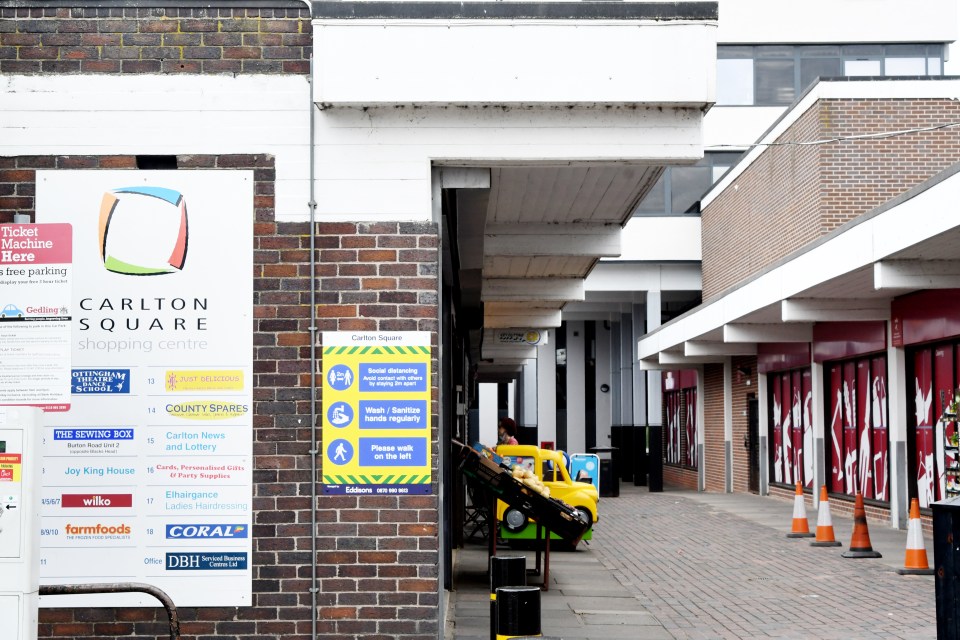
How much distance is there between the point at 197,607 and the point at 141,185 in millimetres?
2640

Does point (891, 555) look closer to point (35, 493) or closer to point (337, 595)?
point (337, 595)

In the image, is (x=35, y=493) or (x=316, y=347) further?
(x=316, y=347)

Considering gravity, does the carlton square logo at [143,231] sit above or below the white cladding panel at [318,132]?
below

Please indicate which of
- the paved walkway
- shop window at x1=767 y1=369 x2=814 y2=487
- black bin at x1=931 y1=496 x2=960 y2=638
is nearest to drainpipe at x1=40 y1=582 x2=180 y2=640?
the paved walkway

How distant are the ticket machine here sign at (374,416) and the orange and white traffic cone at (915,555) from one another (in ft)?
26.4

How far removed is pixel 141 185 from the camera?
7629 millimetres

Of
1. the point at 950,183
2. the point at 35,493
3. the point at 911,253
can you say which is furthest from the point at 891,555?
the point at 35,493

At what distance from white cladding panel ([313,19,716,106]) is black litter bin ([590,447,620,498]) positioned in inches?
892

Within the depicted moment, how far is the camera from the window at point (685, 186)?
36.4m

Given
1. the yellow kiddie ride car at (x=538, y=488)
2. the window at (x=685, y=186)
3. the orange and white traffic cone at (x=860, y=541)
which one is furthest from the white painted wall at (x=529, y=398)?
the orange and white traffic cone at (x=860, y=541)

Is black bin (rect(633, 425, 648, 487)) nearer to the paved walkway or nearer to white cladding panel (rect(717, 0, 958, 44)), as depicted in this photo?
white cladding panel (rect(717, 0, 958, 44))

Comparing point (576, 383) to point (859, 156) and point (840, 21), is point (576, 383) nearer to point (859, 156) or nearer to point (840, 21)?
point (840, 21)

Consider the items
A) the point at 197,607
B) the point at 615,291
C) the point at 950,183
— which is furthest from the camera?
the point at 615,291

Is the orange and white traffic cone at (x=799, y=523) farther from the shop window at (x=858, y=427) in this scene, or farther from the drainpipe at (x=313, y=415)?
the drainpipe at (x=313, y=415)
